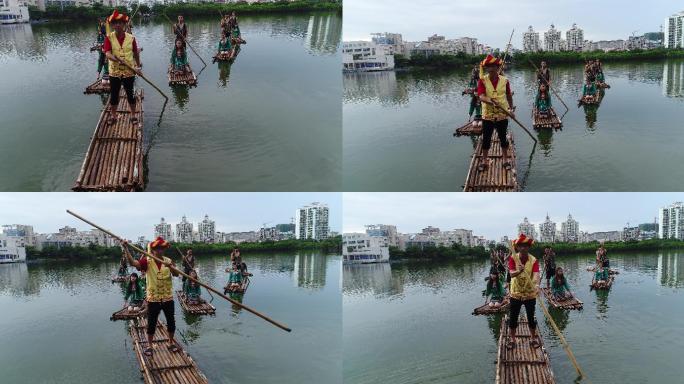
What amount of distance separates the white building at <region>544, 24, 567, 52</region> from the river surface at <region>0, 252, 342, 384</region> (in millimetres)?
5667

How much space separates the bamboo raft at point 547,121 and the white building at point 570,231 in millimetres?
1384

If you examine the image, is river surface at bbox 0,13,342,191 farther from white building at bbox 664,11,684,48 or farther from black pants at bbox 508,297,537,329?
white building at bbox 664,11,684,48

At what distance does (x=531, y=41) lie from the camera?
11.6 metres

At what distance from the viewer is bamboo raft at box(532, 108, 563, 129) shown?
8.42 metres

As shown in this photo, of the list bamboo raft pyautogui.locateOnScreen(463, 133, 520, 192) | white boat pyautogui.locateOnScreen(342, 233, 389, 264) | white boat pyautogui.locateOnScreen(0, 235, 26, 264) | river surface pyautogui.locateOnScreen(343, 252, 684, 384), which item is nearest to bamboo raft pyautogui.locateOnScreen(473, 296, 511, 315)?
river surface pyautogui.locateOnScreen(343, 252, 684, 384)

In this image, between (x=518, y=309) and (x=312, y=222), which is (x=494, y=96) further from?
(x=312, y=222)

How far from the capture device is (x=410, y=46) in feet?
37.2

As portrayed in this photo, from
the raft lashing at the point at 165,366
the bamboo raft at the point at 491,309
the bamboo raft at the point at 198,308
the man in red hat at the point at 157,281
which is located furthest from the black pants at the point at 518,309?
the bamboo raft at the point at 198,308

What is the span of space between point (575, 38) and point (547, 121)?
4.46 meters

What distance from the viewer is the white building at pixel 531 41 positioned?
1120 centimetres

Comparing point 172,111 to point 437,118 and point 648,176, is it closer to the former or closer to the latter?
point 437,118

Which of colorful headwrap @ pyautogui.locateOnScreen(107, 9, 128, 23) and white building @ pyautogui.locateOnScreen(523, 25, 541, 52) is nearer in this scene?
colorful headwrap @ pyautogui.locateOnScreen(107, 9, 128, 23)

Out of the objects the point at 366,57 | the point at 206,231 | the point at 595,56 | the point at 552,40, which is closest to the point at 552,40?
the point at 552,40

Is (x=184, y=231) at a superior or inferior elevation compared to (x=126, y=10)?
inferior
